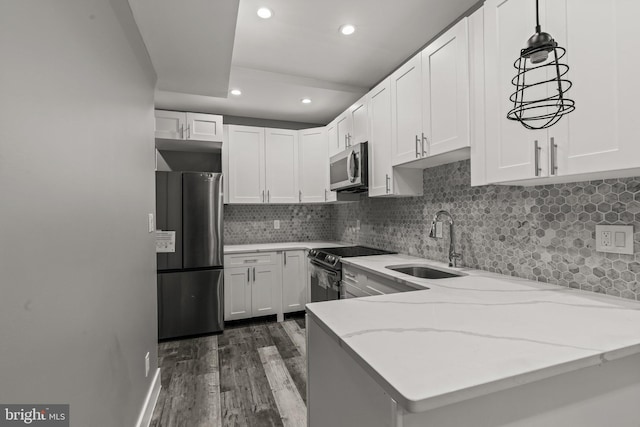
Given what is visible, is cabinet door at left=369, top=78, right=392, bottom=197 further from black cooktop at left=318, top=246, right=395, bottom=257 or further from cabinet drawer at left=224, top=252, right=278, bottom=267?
cabinet drawer at left=224, top=252, right=278, bottom=267

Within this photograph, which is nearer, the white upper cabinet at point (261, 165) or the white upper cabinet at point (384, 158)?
the white upper cabinet at point (384, 158)

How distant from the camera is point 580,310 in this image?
3.68 feet

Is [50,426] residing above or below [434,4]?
below

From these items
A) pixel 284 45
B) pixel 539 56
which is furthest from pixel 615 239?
pixel 284 45

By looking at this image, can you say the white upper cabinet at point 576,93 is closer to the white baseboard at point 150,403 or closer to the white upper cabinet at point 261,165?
the white baseboard at point 150,403

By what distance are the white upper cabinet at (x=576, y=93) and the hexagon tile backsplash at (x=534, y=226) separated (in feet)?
0.72

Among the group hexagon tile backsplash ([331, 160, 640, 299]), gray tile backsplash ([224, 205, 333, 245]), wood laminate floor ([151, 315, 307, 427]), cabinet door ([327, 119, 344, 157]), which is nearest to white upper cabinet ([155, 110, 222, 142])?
gray tile backsplash ([224, 205, 333, 245])

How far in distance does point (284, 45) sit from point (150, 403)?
108 inches

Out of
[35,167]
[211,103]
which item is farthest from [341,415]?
[211,103]

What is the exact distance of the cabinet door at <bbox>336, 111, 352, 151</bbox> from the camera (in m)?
3.15

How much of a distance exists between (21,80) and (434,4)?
230cm

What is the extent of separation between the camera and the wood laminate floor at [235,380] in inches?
72.2

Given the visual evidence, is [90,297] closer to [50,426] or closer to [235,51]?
[50,426]

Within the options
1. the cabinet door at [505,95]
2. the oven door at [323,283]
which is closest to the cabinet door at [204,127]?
the oven door at [323,283]
